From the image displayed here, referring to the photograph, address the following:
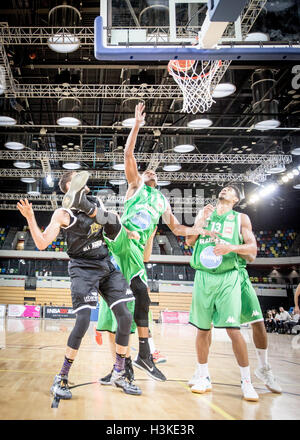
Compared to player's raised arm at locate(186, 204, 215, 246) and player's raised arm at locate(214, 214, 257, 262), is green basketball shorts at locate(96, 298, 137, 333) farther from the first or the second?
player's raised arm at locate(214, 214, 257, 262)

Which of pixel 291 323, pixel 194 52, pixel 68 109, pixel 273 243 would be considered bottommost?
pixel 291 323

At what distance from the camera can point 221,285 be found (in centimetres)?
337

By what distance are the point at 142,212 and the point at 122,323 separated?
1133mm

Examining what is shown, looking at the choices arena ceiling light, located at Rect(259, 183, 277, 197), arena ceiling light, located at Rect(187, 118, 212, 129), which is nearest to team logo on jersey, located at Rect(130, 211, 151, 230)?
arena ceiling light, located at Rect(187, 118, 212, 129)

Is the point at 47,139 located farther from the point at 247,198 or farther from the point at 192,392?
the point at 192,392

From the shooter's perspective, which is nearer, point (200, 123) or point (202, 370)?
point (202, 370)

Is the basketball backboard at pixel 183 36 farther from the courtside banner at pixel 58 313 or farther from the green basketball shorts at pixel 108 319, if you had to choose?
the courtside banner at pixel 58 313

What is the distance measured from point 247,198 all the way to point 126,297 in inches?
774

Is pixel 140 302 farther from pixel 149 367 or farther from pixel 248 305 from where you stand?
pixel 248 305

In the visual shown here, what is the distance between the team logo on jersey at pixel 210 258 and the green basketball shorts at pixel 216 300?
88mm

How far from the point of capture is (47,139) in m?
17.1

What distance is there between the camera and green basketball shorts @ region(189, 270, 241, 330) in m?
3.23

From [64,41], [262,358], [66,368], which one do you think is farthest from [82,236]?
[64,41]

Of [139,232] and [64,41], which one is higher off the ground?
[64,41]
